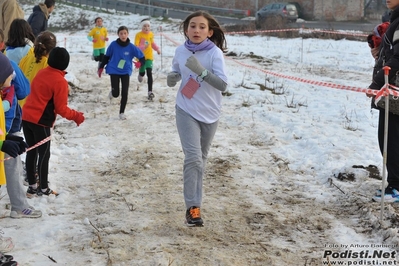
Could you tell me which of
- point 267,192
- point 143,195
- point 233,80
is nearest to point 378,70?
point 267,192

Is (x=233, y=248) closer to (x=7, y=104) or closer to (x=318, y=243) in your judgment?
(x=318, y=243)

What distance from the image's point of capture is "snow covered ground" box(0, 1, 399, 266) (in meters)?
4.30

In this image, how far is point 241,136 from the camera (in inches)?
321

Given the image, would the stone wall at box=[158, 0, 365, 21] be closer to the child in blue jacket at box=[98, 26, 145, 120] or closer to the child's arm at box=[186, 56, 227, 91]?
the child in blue jacket at box=[98, 26, 145, 120]

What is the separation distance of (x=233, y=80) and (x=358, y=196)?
7826mm

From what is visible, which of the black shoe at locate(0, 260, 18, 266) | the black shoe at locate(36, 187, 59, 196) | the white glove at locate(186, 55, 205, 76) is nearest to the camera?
the black shoe at locate(0, 260, 18, 266)

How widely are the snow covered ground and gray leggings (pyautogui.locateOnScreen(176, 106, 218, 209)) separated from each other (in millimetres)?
328

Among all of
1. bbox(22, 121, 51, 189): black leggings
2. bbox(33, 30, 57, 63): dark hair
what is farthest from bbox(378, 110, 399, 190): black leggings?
bbox(33, 30, 57, 63): dark hair

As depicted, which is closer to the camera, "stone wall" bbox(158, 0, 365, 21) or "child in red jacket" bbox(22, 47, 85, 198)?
"child in red jacket" bbox(22, 47, 85, 198)

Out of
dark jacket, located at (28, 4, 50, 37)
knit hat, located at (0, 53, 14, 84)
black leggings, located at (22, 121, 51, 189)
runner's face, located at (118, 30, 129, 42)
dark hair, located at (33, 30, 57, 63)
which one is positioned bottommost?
black leggings, located at (22, 121, 51, 189)

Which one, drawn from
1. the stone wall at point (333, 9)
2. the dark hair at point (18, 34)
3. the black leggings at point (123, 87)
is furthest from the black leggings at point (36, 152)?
the stone wall at point (333, 9)

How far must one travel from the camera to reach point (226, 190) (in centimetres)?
586

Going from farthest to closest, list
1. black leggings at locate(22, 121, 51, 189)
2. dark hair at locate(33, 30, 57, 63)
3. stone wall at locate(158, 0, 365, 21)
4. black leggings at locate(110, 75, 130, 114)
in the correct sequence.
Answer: stone wall at locate(158, 0, 365, 21) → black leggings at locate(110, 75, 130, 114) → dark hair at locate(33, 30, 57, 63) → black leggings at locate(22, 121, 51, 189)

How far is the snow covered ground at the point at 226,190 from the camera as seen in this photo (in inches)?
169
